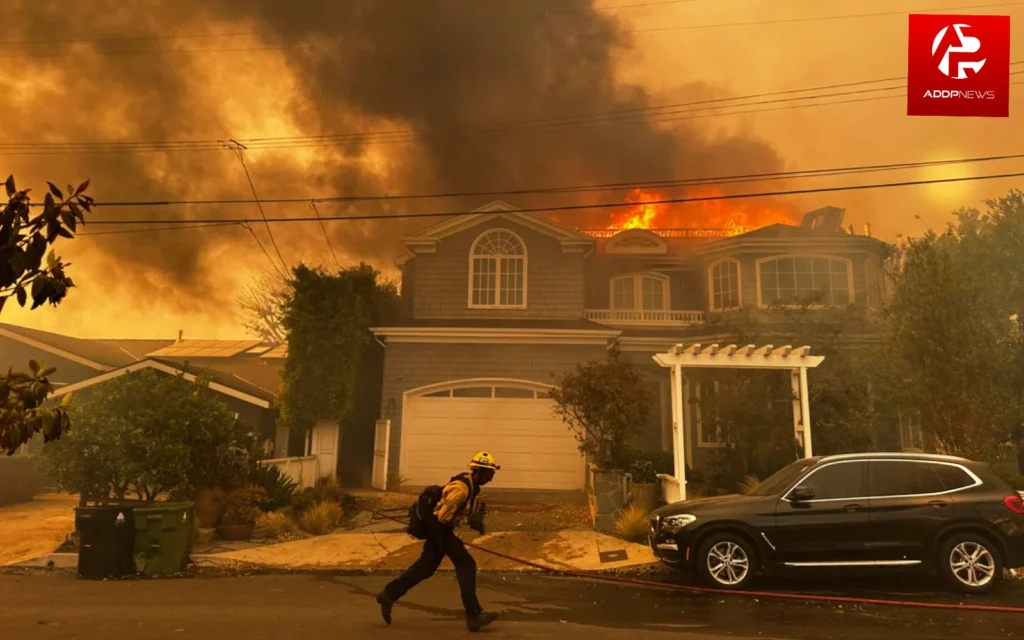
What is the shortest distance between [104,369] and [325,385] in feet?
30.3

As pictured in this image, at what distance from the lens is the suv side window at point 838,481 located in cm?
774

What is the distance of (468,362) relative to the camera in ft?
56.4

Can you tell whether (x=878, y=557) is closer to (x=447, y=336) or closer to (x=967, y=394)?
(x=967, y=394)

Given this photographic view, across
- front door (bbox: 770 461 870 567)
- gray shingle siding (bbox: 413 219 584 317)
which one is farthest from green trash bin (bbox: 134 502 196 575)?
gray shingle siding (bbox: 413 219 584 317)

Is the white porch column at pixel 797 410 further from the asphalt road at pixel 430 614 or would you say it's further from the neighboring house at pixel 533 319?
the asphalt road at pixel 430 614

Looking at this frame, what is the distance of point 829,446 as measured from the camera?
13414mm

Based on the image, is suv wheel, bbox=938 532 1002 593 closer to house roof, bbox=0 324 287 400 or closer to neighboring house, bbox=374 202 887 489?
neighboring house, bbox=374 202 887 489

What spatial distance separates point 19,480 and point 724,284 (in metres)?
18.9

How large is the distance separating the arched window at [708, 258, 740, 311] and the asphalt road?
12300 mm

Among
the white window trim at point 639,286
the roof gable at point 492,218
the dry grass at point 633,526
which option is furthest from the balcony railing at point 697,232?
the dry grass at point 633,526

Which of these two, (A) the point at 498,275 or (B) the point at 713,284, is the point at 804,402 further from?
(A) the point at 498,275

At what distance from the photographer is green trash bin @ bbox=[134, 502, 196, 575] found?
842cm

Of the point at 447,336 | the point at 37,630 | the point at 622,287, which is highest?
the point at 622,287

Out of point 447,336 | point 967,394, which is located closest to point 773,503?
point 967,394
